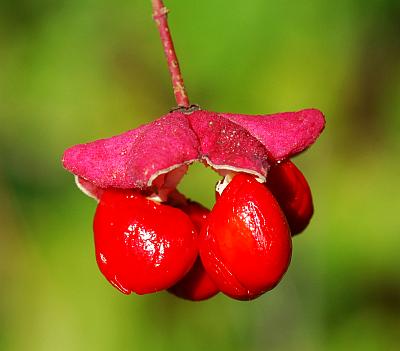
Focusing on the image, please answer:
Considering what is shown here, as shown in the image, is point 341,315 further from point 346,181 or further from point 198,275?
point 198,275

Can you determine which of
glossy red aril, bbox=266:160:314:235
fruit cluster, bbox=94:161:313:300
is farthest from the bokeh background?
fruit cluster, bbox=94:161:313:300

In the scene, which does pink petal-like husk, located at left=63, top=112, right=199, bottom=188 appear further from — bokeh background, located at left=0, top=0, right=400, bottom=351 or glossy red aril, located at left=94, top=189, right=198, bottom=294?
bokeh background, located at left=0, top=0, right=400, bottom=351

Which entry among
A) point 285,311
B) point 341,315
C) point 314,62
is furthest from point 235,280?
point 314,62

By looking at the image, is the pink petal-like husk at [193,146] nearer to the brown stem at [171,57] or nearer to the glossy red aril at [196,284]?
the brown stem at [171,57]

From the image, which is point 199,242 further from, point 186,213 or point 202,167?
point 202,167

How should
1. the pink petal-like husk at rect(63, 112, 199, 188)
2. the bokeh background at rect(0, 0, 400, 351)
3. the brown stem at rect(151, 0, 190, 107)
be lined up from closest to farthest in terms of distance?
the pink petal-like husk at rect(63, 112, 199, 188) → the brown stem at rect(151, 0, 190, 107) → the bokeh background at rect(0, 0, 400, 351)
